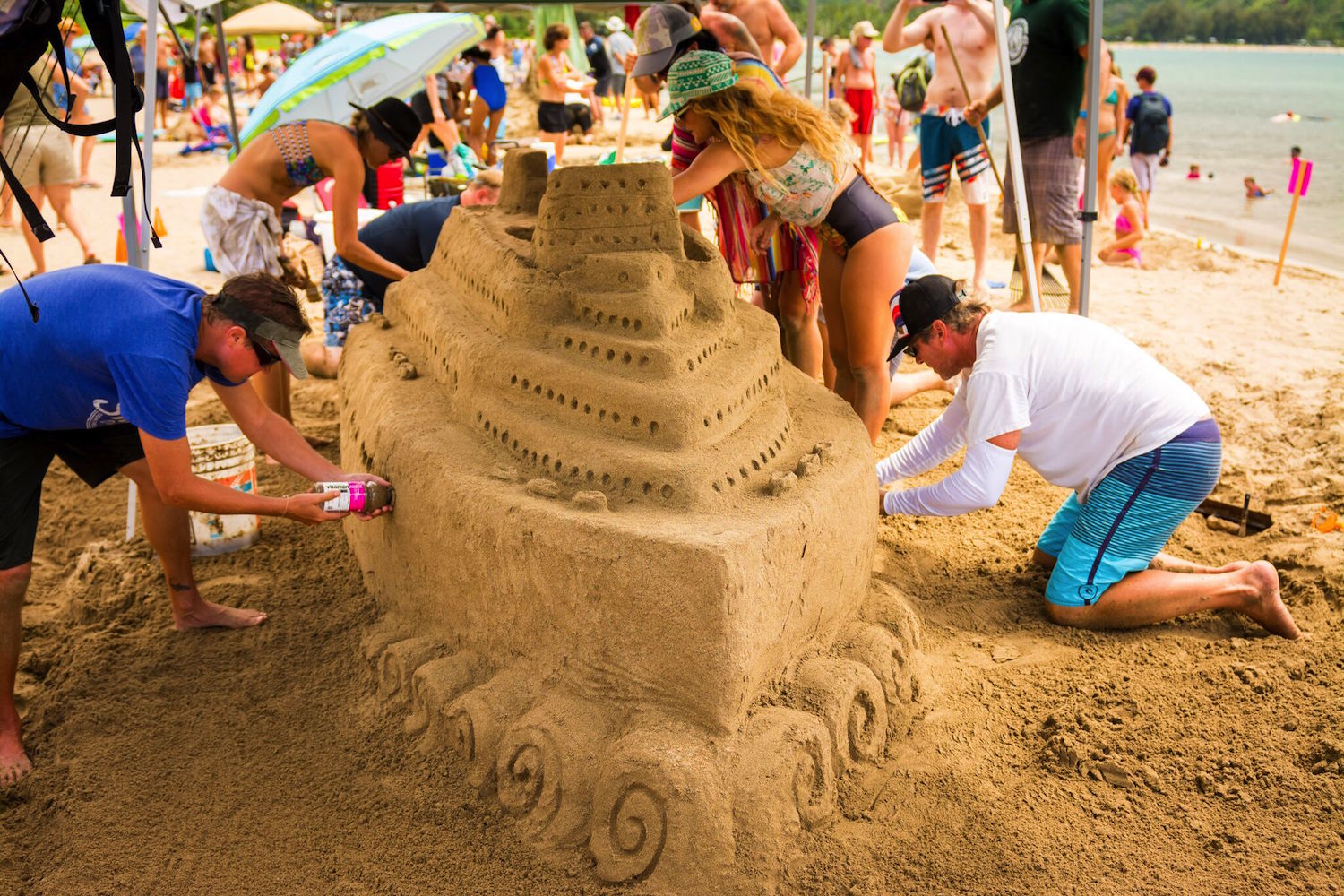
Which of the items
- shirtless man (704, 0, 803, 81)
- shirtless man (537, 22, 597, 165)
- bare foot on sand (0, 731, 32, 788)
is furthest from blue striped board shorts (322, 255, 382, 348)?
shirtless man (537, 22, 597, 165)

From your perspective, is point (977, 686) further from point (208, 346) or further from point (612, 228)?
point (208, 346)

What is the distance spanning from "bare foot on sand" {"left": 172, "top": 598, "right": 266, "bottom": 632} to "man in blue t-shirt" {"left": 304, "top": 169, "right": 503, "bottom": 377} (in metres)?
1.49

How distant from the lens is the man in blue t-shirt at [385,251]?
4723mm

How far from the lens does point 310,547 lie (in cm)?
398

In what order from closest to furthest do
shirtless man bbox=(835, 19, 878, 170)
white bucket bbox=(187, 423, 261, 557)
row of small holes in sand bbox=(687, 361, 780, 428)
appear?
row of small holes in sand bbox=(687, 361, 780, 428), white bucket bbox=(187, 423, 261, 557), shirtless man bbox=(835, 19, 878, 170)

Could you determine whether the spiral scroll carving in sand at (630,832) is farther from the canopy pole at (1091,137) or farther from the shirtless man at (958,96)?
the shirtless man at (958,96)

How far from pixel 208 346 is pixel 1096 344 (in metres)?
2.56

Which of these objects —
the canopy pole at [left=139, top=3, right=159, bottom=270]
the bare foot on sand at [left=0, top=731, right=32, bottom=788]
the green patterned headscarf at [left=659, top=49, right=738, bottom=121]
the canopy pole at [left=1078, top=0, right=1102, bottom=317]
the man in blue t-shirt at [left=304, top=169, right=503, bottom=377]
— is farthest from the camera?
the man in blue t-shirt at [left=304, top=169, right=503, bottom=377]

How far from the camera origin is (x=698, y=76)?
3359mm

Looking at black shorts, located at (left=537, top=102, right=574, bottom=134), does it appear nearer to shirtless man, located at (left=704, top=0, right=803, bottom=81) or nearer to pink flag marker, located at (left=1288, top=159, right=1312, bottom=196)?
shirtless man, located at (left=704, top=0, right=803, bottom=81)

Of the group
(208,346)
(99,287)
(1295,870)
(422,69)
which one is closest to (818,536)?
(1295,870)

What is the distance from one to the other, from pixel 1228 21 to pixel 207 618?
178 ft

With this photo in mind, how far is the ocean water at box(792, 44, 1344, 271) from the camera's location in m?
11.3

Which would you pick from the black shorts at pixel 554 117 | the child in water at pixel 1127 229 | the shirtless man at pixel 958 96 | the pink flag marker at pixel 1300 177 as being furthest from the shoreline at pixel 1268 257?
the black shorts at pixel 554 117
